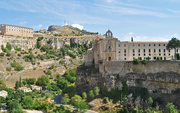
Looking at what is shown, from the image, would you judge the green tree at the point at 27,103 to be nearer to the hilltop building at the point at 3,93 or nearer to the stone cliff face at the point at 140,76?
the hilltop building at the point at 3,93

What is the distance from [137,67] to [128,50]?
257 inches

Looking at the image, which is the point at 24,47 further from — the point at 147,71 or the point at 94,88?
the point at 147,71

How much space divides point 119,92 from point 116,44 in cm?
1185

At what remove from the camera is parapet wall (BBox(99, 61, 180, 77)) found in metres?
39.3

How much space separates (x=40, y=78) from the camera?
68.6 meters

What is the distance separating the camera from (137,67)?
43750mm

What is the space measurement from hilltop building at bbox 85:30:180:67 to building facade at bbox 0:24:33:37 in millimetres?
51172

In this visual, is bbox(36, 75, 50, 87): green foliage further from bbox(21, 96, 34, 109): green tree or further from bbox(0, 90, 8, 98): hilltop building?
bbox(21, 96, 34, 109): green tree

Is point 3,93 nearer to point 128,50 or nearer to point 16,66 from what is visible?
point 16,66

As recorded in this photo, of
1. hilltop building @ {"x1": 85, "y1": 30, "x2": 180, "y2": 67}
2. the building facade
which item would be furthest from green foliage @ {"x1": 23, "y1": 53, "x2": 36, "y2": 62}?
hilltop building @ {"x1": 85, "y1": 30, "x2": 180, "y2": 67}

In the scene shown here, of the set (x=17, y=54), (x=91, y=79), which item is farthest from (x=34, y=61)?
(x=91, y=79)

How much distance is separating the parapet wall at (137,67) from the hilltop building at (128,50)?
253 cm

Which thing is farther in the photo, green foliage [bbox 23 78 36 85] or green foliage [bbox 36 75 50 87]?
green foliage [bbox 36 75 50 87]

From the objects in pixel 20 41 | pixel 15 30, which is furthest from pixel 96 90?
pixel 15 30
